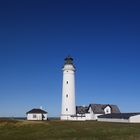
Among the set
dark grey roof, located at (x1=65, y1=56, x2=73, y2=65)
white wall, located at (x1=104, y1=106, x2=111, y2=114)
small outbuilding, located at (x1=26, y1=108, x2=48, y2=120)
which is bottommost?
small outbuilding, located at (x1=26, y1=108, x2=48, y2=120)

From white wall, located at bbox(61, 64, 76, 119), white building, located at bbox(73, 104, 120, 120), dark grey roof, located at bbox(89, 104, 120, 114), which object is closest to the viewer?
white wall, located at bbox(61, 64, 76, 119)

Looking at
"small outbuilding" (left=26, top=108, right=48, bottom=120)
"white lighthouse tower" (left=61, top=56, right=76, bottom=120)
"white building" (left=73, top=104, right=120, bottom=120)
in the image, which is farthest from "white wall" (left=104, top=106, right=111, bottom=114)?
"small outbuilding" (left=26, top=108, right=48, bottom=120)

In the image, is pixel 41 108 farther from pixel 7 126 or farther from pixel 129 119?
pixel 7 126

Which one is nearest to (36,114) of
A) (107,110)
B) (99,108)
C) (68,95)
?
(68,95)

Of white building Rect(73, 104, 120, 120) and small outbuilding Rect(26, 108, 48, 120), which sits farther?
white building Rect(73, 104, 120, 120)

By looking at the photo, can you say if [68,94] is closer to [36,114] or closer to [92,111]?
[36,114]

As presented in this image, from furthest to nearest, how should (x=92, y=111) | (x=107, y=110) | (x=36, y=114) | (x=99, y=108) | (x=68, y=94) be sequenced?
(x=107, y=110) < (x=99, y=108) < (x=92, y=111) < (x=36, y=114) < (x=68, y=94)

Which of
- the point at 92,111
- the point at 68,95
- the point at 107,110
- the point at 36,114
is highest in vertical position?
the point at 68,95

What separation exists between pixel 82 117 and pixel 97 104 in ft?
24.9

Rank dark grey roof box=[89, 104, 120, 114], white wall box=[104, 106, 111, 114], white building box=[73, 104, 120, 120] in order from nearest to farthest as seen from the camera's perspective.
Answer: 1. white building box=[73, 104, 120, 120]
2. dark grey roof box=[89, 104, 120, 114]
3. white wall box=[104, 106, 111, 114]

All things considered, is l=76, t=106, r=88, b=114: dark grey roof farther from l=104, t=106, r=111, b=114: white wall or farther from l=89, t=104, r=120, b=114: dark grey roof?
l=104, t=106, r=111, b=114: white wall

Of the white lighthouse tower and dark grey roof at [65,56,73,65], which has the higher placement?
dark grey roof at [65,56,73,65]

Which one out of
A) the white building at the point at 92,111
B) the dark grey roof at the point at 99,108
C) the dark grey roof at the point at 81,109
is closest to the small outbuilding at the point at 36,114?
the white building at the point at 92,111

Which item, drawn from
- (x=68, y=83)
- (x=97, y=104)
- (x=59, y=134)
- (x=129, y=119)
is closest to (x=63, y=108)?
(x=68, y=83)
